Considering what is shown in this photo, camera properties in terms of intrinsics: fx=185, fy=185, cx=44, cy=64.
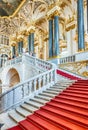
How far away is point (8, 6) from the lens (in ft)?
70.2

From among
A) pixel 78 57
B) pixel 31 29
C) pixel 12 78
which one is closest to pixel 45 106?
pixel 78 57

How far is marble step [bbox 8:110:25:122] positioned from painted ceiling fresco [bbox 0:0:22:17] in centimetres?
1555

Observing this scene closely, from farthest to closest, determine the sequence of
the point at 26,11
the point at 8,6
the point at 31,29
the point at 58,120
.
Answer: the point at 8,6 < the point at 26,11 < the point at 31,29 < the point at 58,120

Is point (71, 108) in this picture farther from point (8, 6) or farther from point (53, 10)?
point (8, 6)

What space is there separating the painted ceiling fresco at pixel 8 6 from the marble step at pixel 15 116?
51.0 ft

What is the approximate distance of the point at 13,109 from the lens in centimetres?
753

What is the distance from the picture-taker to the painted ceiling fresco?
20.3m

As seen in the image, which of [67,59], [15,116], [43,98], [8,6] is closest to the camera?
[15,116]

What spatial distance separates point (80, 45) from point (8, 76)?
29.2 ft

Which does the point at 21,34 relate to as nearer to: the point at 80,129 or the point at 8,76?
the point at 8,76

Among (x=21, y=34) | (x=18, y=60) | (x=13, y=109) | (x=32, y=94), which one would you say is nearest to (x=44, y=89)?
(x=32, y=94)

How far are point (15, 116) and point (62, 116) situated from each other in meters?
2.14

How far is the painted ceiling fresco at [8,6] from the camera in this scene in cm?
2031

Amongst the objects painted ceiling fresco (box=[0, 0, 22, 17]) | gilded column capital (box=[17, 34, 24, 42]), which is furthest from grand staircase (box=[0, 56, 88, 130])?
→ gilded column capital (box=[17, 34, 24, 42])
